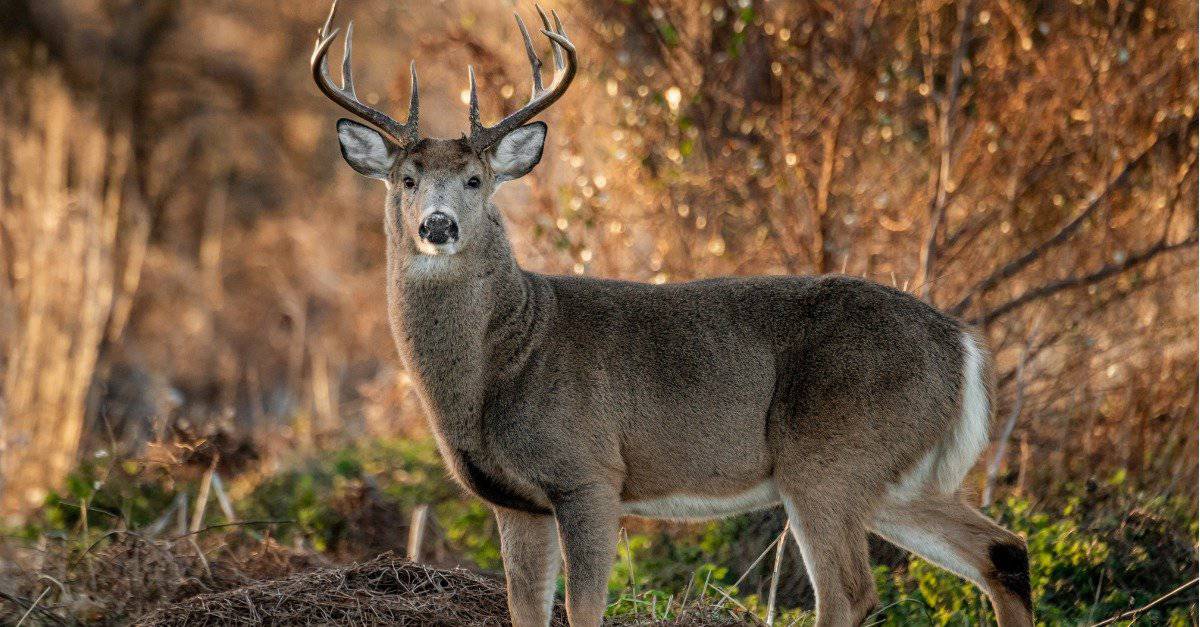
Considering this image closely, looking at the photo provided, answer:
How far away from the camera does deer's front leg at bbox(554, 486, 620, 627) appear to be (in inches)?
183

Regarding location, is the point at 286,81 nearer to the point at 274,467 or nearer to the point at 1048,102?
the point at 274,467

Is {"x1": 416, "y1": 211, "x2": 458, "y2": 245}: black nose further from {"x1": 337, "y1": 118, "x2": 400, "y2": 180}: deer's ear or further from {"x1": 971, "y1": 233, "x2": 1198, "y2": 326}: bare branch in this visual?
{"x1": 971, "y1": 233, "x2": 1198, "y2": 326}: bare branch

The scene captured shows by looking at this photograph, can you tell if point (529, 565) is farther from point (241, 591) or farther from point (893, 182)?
point (893, 182)

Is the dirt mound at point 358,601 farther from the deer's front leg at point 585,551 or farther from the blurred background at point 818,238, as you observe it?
the blurred background at point 818,238

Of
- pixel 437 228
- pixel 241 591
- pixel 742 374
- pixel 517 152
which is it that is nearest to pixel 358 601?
pixel 241 591

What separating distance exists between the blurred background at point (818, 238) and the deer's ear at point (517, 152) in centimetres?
171

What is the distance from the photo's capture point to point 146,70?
16547mm

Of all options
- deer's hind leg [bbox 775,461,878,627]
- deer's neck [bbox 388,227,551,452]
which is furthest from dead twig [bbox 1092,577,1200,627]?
deer's neck [bbox 388,227,551,452]

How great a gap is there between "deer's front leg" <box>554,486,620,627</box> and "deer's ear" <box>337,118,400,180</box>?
139 cm

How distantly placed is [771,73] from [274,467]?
4.04 metres

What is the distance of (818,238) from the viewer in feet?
24.7

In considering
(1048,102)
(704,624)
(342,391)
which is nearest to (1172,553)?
(704,624)

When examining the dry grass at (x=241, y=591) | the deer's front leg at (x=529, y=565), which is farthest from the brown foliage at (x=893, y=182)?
the deer's front leg at (x=529, y=565)

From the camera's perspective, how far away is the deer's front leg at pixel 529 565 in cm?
496
